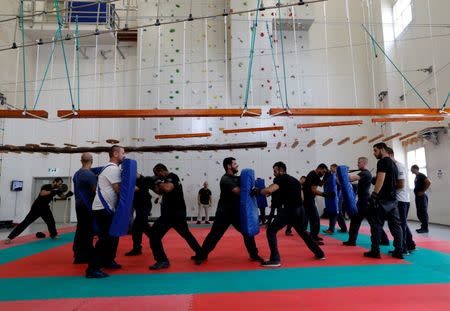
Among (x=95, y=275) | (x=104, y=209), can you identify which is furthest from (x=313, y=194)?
(x=95, y=275)

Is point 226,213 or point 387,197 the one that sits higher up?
point 387,197

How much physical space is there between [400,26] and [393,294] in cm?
1034

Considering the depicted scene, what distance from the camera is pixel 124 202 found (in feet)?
11.7

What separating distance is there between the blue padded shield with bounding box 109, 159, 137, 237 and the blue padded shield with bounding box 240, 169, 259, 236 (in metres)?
1.40

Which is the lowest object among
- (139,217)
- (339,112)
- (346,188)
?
Answer: (139,217)

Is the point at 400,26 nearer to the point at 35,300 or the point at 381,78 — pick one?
the point at 381,78

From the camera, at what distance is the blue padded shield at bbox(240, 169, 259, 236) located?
13.9 ft

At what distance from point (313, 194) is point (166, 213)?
3.05 m

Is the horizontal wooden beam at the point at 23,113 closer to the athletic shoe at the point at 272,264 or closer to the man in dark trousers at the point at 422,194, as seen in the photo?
the athletic shoe at the point at 272,264

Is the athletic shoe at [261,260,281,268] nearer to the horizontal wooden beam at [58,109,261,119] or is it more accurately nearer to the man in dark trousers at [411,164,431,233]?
the horizontal wooden beam at [58,109,261,119]

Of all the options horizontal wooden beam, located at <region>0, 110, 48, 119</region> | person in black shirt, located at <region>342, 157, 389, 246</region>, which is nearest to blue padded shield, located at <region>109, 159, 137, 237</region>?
horizontal wooden beam, located at <region>0, 110, 48, 119</region>

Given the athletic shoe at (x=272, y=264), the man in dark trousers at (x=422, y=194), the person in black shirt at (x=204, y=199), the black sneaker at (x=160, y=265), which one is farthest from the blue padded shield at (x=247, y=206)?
the person in black shirt at (x=204, y=199)

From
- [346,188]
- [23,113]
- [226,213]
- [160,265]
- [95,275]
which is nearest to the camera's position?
[95,275]

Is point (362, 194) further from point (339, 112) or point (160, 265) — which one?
point (160, 265)
